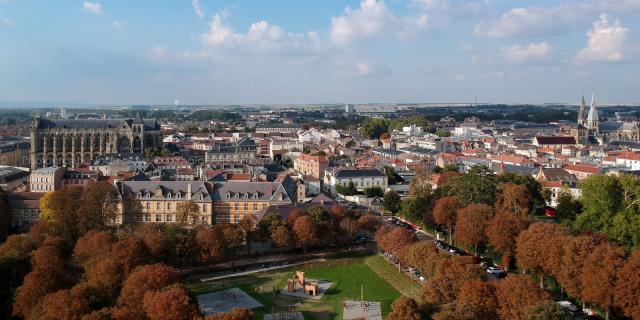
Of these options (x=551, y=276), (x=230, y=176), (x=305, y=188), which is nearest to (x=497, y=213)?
(x=551, y=276)

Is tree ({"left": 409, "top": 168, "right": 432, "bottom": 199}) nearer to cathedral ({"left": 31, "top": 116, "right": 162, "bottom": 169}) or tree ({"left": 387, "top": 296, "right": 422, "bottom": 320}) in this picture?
tree ({"left": 387, "top": 296, "right": 422, "bottom": 320})

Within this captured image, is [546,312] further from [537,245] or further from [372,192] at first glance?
[372,192]

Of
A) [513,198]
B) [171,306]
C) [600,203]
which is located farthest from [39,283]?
[600,203]

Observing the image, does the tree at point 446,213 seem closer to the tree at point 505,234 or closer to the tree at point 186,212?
the tree at point 505,234

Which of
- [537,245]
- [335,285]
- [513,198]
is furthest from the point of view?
[513,198]

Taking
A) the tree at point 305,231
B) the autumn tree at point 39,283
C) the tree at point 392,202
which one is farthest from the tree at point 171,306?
the tree at point 392,202
